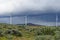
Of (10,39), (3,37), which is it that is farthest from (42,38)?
(3,37)

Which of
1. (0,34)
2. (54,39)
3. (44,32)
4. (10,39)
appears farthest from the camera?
(44,32)

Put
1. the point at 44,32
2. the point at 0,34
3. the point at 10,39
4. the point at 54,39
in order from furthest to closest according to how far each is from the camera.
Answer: the point at 44,32 → the point at 0,34 → the point at 10,39 → the point at 54,39

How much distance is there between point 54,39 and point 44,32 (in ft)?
33.0

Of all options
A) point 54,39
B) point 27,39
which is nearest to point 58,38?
point 54,39

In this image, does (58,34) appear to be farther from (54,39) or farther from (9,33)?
(9,33)

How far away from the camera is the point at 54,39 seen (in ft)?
89.5

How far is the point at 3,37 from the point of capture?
111ft

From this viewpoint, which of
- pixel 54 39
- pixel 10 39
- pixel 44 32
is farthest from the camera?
pixel 44 32

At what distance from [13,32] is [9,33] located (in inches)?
33.2

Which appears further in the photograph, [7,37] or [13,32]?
[13,32]

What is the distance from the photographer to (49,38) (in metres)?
27.5

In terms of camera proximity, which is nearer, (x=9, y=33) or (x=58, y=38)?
(x=58, y=38)

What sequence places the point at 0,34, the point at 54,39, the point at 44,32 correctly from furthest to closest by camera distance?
1. the point at 44,32
2. the point at 0,34
3. the point at 54,39

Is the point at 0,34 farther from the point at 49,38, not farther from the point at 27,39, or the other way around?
the point at 49,38
